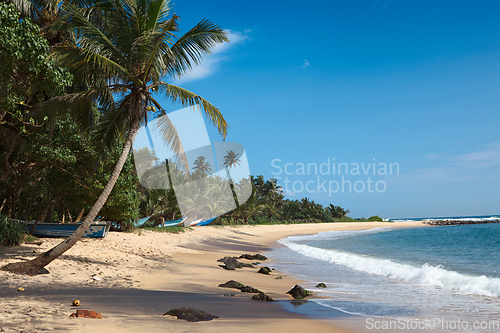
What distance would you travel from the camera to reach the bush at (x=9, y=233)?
9016 mm

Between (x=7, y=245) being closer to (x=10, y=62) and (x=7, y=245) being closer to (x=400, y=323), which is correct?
(x=10, y=62)

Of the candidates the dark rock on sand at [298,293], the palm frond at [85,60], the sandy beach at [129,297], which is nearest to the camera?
the sandy beach at [129,297]

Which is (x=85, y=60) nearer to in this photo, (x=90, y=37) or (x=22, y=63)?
(x=90, y=37)

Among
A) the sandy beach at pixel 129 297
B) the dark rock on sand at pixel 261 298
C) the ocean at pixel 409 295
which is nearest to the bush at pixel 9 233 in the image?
the sandy beach at pixel 129 297

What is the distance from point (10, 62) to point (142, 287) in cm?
532

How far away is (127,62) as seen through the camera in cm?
847

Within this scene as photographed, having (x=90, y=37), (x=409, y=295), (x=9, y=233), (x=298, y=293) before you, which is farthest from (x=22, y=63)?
(x=409, y=295)

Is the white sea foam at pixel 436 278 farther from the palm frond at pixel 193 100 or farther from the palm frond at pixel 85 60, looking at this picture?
the palm frond at pixel 85 60

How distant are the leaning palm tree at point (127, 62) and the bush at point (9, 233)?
9.98 feet

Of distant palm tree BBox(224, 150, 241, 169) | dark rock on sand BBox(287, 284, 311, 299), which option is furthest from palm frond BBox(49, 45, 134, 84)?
distant palm tree BBox(224, 150, 241, 169)

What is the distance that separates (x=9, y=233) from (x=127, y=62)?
5885 mm

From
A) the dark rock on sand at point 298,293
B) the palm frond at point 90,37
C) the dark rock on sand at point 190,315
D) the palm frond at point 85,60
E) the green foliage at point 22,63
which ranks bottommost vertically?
the dark rock on sand at point 298,293

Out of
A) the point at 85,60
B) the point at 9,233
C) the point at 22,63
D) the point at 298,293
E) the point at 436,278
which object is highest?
the point at 85,60

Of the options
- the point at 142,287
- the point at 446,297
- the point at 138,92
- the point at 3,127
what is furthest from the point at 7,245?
the point at 446,297
